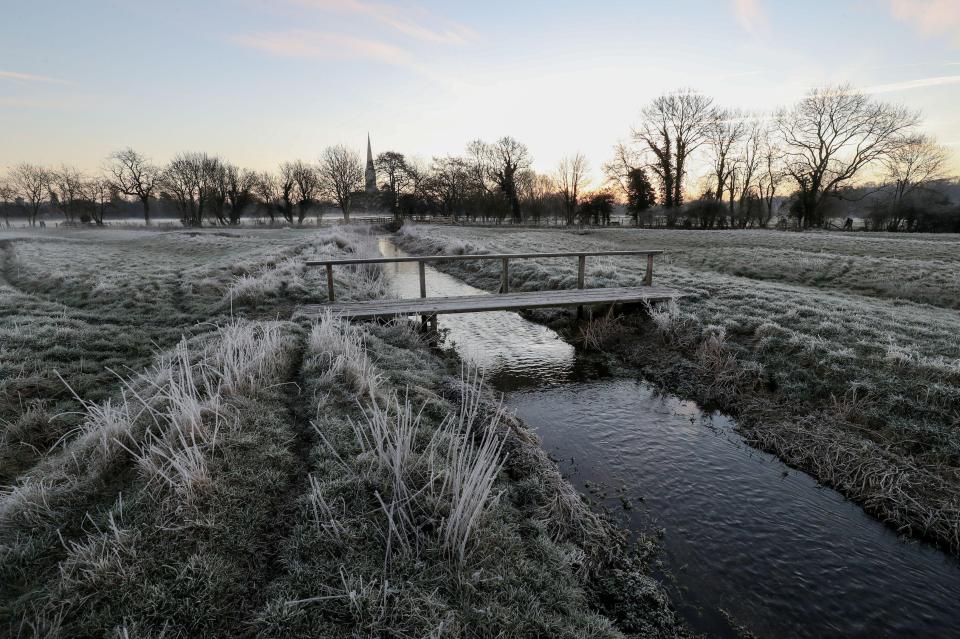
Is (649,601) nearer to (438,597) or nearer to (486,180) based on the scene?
(438,597)

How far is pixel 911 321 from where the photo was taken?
782 cm

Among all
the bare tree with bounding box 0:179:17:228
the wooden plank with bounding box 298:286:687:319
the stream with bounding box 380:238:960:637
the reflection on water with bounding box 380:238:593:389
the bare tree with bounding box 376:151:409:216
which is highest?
the bare tree with bounding box 376:151:409:216

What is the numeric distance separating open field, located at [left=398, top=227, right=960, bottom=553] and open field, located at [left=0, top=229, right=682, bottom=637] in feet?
10.4

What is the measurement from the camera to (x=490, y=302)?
9.48 metres

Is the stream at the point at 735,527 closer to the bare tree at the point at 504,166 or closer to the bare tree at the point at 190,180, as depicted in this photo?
the bare tree at the point at 504,166

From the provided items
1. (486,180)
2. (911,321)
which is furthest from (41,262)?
(486,180)

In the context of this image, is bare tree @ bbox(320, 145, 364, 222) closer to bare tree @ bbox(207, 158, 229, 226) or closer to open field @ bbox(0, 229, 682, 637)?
bare tree @ bbox(207, 158, 229, 226)

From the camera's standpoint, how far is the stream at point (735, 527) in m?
3.25

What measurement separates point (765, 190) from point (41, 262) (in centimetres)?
5857

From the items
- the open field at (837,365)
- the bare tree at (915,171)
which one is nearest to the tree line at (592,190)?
the bare tree at (915,171)

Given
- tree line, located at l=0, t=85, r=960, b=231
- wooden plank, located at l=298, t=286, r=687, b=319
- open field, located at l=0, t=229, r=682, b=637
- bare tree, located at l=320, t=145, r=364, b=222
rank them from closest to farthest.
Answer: open field, located at l=0, t=229, r=682, b=637, wooden plank, located at l=298, t=286, r=687, b=319, tree line, located at l=0, t=85, r=960, b=231, bare tree, located at l=320, t=145, r=364, b=222

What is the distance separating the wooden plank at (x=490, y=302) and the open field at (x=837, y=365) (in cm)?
57

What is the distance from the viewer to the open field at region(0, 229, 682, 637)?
7.52 ft

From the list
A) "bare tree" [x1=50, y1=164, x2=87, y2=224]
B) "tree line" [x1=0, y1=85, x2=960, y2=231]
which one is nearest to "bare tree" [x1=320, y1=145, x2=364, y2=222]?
"tree line" [x1=0, y1=85, x2=960, y2=231]
